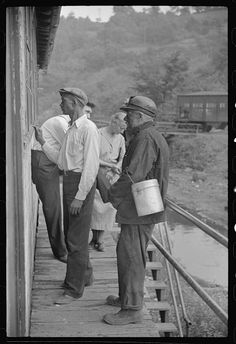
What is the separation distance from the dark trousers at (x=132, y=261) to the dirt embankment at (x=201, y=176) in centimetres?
1692

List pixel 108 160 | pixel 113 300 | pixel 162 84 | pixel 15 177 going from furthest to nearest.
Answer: pixel 162 84
pixel 108 160
pixel 113 300
pixel 15 177

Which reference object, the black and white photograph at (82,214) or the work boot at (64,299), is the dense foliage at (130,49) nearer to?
the black and white photograph at (82,214)

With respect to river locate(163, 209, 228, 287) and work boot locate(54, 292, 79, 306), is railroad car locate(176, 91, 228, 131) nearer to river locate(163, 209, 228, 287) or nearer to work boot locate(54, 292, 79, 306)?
river locate(163, 209, 228, 287)

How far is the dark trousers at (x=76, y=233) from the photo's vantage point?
352cm

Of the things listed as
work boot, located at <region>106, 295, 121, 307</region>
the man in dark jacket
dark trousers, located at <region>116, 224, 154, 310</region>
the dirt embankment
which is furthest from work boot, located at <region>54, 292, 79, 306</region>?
the dirt embankment

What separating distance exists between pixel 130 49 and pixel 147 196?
225 ft

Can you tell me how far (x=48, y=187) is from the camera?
4.33 metres

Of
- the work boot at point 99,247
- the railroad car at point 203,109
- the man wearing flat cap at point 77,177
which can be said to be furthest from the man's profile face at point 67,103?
the railroad car at point 203,109

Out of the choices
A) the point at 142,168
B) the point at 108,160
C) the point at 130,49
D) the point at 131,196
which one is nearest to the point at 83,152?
the point at 131,196

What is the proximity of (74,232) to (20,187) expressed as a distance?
42.5 inches

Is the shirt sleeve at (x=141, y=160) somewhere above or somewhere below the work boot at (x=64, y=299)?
above

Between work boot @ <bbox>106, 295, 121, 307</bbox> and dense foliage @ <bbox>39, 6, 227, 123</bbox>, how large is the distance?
36.2m

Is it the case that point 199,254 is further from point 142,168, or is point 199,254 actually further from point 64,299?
point 142,168

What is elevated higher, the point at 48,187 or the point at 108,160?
the point at 108,160
